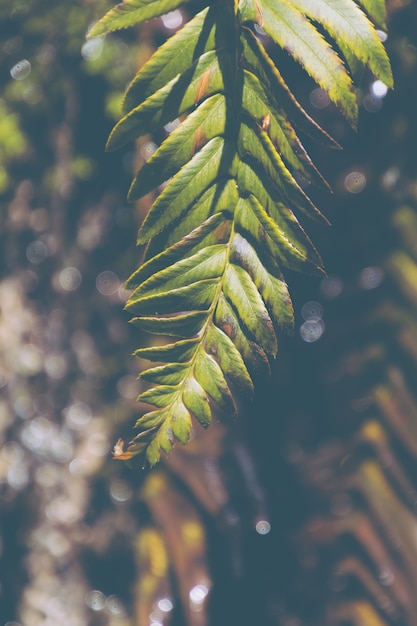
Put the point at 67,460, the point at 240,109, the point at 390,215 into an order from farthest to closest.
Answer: the point at 67,460 < the point at 390,215 < the point at 240,109

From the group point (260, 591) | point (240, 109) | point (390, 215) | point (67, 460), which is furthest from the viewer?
point (67, 460)

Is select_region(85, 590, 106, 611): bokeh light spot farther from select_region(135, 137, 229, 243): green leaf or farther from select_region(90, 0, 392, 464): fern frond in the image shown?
select_region(135, 137, 229, 243): green leaf

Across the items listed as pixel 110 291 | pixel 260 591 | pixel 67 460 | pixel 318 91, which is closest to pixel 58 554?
pixel 67 460

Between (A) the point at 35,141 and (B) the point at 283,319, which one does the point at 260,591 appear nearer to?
(B) the point at 283,319

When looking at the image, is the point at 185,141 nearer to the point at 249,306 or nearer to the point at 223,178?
the point at 223,178

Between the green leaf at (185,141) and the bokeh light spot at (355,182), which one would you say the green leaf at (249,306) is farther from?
the bokeh light spot at (355,182)

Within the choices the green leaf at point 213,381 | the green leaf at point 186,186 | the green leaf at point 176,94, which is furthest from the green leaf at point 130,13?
the green leaf at point 213,381

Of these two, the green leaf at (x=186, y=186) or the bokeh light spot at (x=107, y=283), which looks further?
the bokeh light spot at (x=107, y=283)
